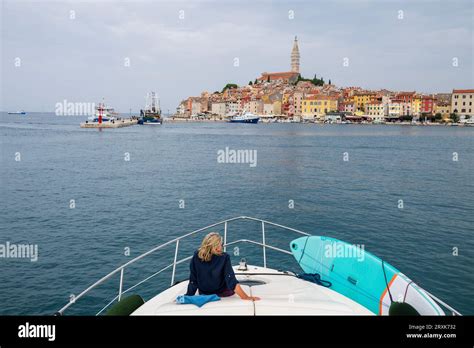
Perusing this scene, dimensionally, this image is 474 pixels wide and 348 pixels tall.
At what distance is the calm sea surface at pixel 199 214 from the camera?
1280 centimetres

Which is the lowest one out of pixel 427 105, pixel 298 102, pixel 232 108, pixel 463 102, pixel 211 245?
pixel 211 245

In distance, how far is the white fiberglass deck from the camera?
4422 millimetres

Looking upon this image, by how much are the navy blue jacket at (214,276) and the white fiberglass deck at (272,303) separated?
0.19 m

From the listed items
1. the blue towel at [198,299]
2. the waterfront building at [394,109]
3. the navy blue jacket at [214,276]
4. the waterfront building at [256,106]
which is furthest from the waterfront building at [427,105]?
the blue towel at [198,299]

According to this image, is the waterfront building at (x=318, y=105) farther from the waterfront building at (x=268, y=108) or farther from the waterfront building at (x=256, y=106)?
the waterfront building at (x=256, y=106)

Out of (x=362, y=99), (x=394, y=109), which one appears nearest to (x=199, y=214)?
(x=394, y=109)

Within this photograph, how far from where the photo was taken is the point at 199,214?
2081 centimetres

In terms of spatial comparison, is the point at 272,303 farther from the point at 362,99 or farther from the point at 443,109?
the point at 362,99

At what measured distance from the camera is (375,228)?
18.5m

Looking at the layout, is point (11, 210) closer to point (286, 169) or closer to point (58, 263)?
point (58, 263)

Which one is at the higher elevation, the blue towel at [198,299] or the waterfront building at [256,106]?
the waterfront building at [256,106]

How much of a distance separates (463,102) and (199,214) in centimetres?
14698

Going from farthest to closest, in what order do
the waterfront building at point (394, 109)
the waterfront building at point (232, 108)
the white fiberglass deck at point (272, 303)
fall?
the waterfront building at point (232, 108) → the waterfront building at point (394, 109) → the white fiberglass deck at point (272, 303)
